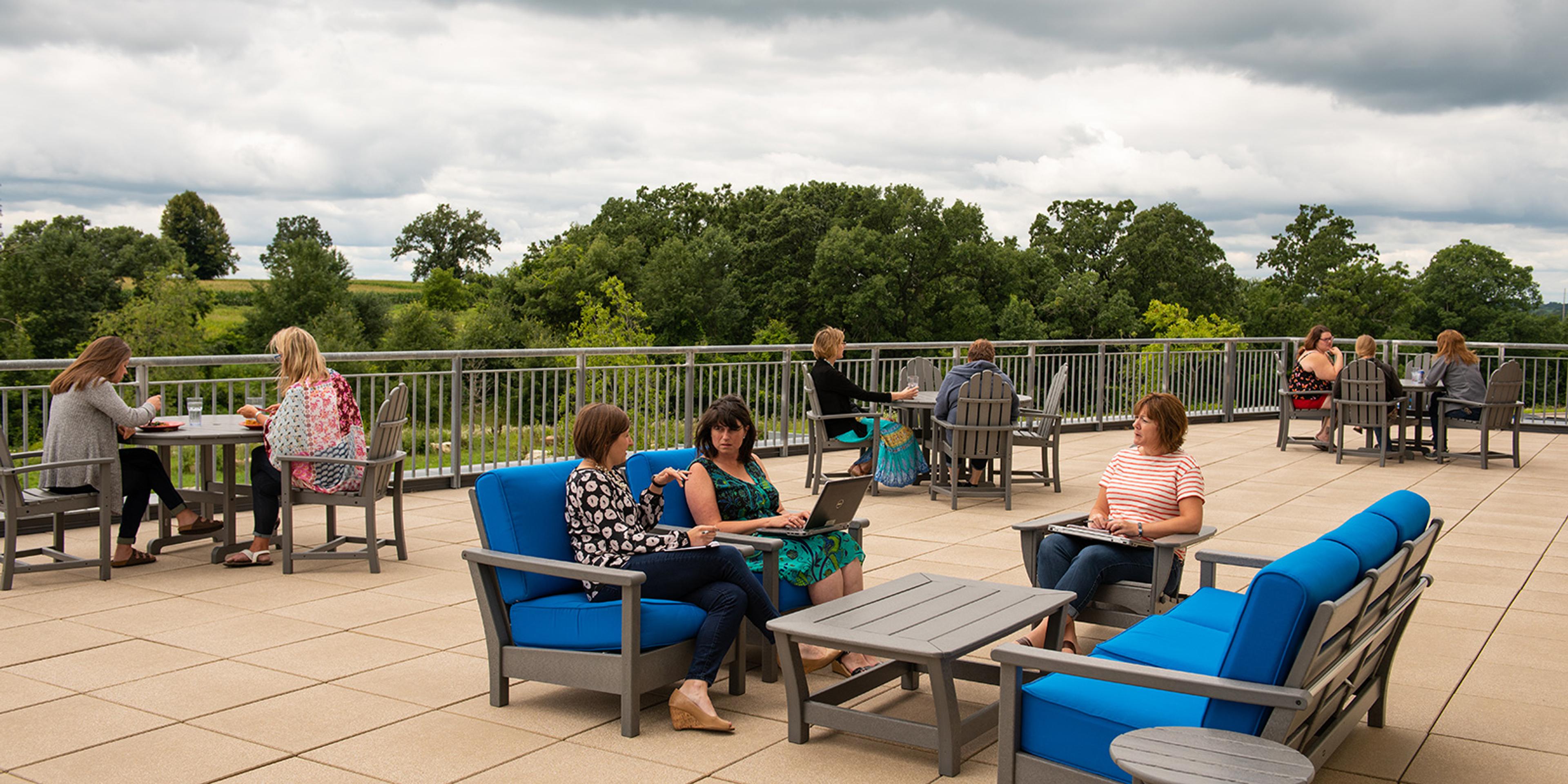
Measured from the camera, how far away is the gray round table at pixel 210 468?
6328mm

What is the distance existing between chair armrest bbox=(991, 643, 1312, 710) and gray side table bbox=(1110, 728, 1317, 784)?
0.09 meters

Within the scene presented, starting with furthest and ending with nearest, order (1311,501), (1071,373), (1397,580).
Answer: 1. (1071,373)
2. (1311,501)
3. (1397,580)

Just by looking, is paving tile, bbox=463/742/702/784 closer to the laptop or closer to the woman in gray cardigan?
the laptop

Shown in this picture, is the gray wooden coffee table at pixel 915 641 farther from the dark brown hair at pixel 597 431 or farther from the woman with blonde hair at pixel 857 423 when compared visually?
the woman with blonde hair at pixel 857 423

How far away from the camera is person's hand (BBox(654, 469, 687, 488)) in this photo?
4512mm

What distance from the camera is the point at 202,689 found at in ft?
14.0

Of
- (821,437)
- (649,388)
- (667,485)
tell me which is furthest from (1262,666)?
(649,388)

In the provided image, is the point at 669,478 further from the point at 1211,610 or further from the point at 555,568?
the point at 1211,610

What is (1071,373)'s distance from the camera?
14539mm

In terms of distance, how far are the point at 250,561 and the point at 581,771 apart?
3767 mm

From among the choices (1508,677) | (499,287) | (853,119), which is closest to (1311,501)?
(1508,677)

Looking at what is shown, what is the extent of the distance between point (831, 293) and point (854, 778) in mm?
48857

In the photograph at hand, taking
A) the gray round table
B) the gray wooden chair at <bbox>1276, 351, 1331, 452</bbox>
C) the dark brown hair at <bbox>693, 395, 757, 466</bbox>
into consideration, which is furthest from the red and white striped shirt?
the gray wooden chair at <bbox>1276, 351, 1331, 452</bbox>

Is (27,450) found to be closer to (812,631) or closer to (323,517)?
(323,517)
